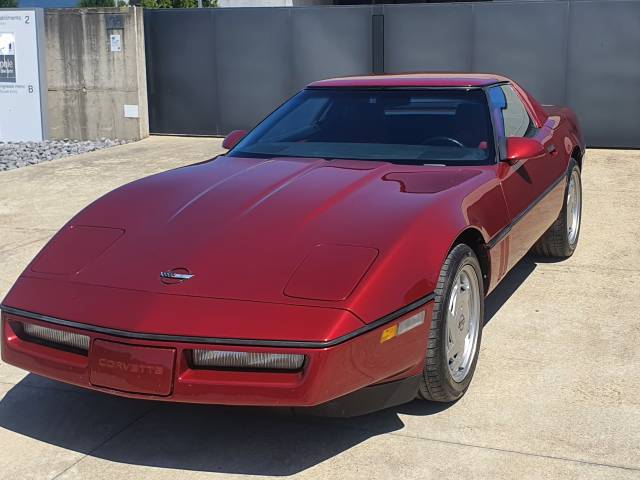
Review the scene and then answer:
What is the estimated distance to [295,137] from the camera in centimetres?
502

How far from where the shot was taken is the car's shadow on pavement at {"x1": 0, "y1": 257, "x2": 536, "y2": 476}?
3408 millimetres

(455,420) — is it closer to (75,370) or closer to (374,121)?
(75,370)

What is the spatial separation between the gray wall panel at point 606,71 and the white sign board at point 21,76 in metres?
8.33

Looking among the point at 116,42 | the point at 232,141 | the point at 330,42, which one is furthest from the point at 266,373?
the point at 116,42

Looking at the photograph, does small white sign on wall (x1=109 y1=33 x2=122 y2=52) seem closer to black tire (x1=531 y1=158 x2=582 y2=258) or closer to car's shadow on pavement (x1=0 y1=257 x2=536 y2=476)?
black tire (x1=531 y1=158 x2=582 y2=258)

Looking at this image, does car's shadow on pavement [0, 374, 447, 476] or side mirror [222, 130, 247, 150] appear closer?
car's shadow on pavement [0, 374, 447, 476]

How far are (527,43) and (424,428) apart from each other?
388 inches

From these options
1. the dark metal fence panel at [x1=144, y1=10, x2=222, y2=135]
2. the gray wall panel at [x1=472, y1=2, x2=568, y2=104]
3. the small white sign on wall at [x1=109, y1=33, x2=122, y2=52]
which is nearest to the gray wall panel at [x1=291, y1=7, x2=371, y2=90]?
the dark metal fence panel at [x1=144, y1=10, x2=222, y2=135]

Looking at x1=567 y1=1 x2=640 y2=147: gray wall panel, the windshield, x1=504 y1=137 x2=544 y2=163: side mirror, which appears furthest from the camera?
x1=567 y1=1 x2=640 y2=147: gray wall panel

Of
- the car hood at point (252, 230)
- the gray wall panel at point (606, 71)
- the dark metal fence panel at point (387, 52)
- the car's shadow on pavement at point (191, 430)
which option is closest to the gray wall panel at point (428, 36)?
the dark metal fence panel at point (387, 52)

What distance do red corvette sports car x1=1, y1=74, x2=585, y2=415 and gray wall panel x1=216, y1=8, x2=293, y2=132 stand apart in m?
9.03

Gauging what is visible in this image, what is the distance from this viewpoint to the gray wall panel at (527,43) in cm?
1228

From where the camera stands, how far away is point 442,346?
11.6 feet

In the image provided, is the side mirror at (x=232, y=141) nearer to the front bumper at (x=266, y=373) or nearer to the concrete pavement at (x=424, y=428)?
Result: the concrete pavement at (x=424, y=428)
